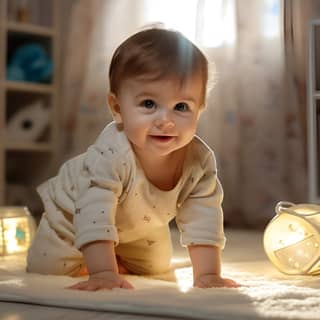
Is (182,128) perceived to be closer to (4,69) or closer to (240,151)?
(240,151)

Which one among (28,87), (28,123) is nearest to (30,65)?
(28,87)

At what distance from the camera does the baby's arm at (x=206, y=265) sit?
1.01 meters

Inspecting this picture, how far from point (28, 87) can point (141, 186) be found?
62.8 inches

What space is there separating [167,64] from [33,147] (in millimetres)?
1656

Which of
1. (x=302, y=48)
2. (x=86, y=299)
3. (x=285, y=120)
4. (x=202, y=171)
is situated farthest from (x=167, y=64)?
(x=285, y=120)

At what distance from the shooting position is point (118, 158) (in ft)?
3.35

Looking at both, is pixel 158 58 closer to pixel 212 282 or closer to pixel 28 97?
pixel 212 282

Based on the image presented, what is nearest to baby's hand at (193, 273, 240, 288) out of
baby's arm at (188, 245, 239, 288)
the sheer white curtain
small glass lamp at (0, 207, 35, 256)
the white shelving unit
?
baby's arm at (188, 245, 239, 288)

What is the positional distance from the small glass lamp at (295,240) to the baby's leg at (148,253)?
0.18 meters

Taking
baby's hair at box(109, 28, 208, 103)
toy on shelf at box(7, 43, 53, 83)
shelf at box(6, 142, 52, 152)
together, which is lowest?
shelf at box(6, 142, 52, 152)

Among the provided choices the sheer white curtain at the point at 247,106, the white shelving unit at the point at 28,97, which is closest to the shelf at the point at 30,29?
the white shelving unit at the point at 28,97

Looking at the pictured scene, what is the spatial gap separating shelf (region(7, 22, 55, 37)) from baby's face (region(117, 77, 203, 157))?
162cm

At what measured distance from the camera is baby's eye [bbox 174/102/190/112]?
0.98m

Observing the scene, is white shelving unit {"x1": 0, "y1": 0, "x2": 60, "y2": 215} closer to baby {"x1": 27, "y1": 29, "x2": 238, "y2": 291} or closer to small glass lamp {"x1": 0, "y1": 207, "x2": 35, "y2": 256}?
small glass lamp {"x1": 0, "y1": 207, "x2": 35, "y2": 256}
